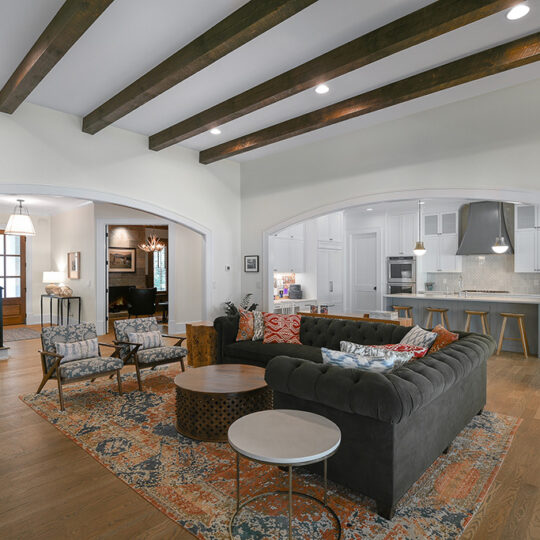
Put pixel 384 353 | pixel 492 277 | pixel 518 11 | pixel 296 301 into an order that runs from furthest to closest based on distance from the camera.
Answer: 1. pixel 492 277
2. pixel 296 301
3. pixel 518 11
4. pixel 384 353

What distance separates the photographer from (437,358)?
2627 mm

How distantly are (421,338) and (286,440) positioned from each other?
1.94 m

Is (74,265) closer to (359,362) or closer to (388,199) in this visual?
(388,199)

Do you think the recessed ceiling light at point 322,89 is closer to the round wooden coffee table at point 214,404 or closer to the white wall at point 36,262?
the round wooden coffee table at point 214,404

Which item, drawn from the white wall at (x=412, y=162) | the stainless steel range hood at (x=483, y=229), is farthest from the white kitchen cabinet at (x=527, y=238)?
the white wall at (x=412, y=162)

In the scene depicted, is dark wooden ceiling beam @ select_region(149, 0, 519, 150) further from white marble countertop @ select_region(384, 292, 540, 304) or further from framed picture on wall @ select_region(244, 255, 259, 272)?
white marble countertop @ select_region(384, 292, 540, 304)

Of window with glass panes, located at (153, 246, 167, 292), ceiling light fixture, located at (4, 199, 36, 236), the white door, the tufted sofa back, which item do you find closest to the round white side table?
the tufted sofa back

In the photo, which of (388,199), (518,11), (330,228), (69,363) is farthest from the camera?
(330,228)

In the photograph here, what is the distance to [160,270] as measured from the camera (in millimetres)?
12125

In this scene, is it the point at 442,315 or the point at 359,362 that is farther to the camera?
the point at 442,315

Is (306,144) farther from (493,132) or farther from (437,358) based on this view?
(437,358)

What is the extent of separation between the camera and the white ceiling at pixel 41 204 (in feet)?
27.2

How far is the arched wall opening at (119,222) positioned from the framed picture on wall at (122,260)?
307cm

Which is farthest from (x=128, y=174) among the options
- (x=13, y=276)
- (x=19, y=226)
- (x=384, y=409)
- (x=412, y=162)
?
(x=13, y=276)
